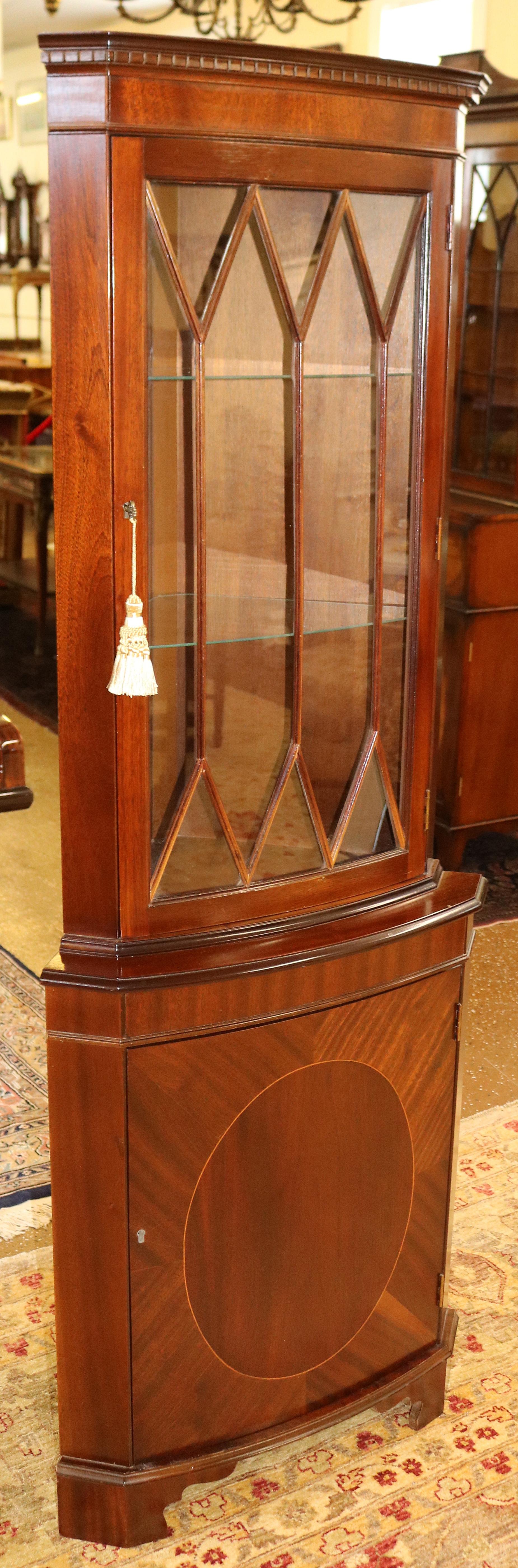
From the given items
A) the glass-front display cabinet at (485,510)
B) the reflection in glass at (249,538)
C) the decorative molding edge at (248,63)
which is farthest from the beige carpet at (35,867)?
the decorative molding edge at (248,63)

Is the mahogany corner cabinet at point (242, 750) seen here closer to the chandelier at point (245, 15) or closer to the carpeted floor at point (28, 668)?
the chandelier at point (245, 15)

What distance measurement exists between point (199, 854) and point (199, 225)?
0.69 m

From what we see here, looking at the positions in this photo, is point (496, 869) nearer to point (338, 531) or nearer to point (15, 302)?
point (338, 531)

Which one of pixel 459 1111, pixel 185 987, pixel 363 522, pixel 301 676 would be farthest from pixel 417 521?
pixel 459 1111

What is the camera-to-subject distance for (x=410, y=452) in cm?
169

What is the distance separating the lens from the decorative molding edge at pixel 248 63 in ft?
4.47

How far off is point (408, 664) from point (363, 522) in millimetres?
201

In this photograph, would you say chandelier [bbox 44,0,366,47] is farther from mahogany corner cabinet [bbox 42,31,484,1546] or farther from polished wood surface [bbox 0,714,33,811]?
polished wood surface [bbox 0,714,33,811]

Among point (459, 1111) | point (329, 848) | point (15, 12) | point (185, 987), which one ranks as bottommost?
point (459, 1111)

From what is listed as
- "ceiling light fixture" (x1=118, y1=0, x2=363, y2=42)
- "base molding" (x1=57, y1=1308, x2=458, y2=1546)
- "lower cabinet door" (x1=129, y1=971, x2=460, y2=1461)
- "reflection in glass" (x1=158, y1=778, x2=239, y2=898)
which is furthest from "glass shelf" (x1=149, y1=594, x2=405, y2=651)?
"ceiling light fixture" (x1=118, y1=0, x2=363, y2=42)

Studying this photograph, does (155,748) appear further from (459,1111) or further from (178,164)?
(459,1111)

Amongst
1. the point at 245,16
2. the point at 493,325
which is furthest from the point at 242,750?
the point at 245,16

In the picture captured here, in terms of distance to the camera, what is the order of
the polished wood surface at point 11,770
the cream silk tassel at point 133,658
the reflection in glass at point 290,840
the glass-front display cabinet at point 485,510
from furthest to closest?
the glass-front display cabinet at point 485,510, the polished wood surface at point 11,770, the reflection in glass at point 290,840, the cream silk tassel at point 133,658

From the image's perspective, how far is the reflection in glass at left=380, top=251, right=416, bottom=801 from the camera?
164 cm
